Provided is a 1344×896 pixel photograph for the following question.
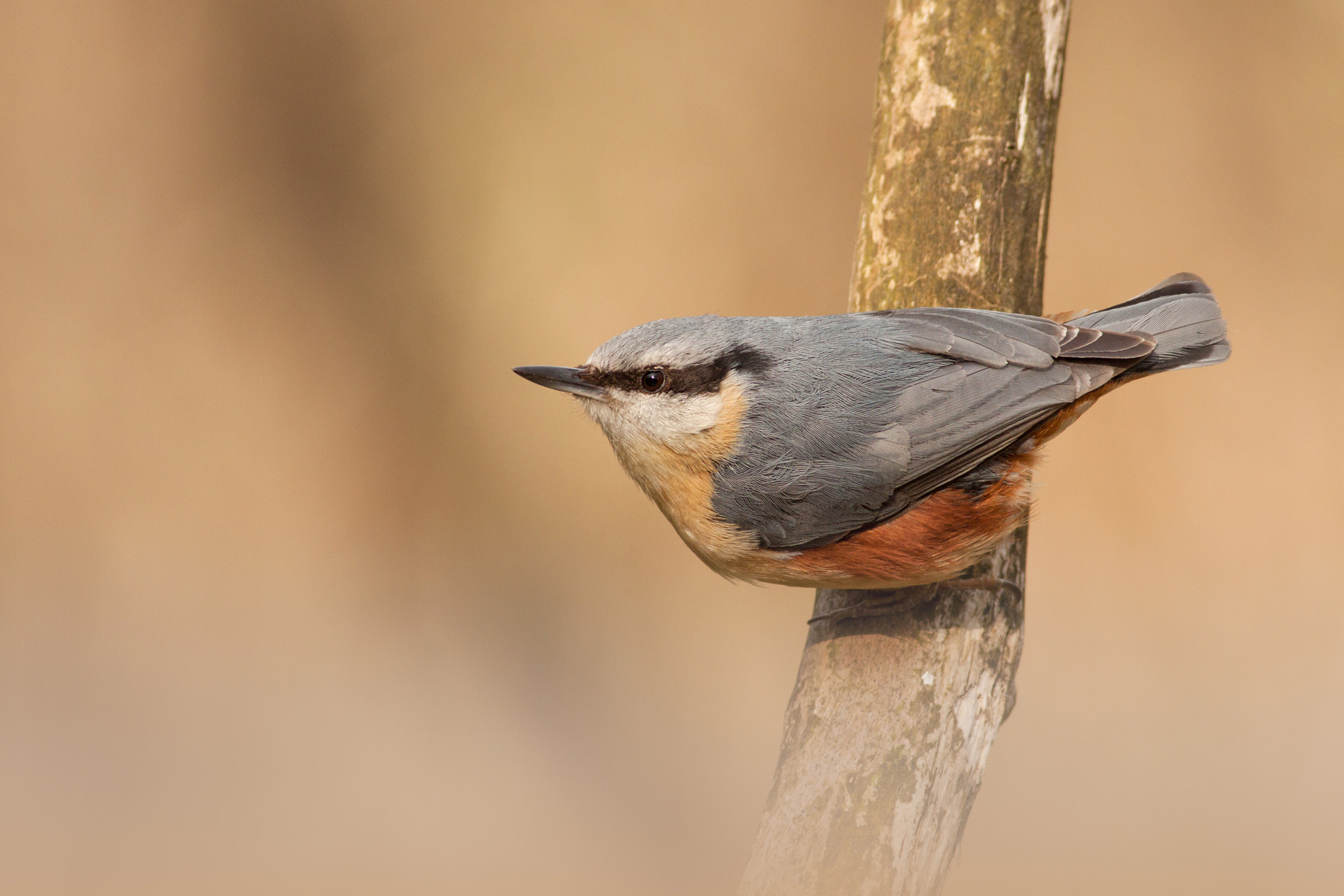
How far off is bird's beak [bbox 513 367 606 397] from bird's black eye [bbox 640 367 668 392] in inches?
4.2

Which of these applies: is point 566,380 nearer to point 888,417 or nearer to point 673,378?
point 673,378

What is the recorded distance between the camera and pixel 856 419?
101 inches

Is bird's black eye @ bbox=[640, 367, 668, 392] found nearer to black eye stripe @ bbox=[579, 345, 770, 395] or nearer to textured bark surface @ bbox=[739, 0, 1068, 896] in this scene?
black eye stripe @ bbox=[579, 345, 770, 395]

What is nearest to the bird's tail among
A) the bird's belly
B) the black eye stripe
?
the bird's belly

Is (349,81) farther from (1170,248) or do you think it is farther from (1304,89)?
(1304,89)

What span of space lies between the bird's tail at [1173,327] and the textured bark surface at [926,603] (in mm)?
304

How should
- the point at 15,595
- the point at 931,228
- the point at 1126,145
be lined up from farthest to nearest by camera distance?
the point at 1126,145
the point at 15,595
the point at 931,228

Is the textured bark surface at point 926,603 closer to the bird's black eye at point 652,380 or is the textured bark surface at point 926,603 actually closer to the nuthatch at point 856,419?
the nuthatch at point 856,419

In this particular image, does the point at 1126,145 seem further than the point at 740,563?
Yes

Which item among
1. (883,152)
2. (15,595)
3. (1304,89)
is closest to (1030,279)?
(883,152)

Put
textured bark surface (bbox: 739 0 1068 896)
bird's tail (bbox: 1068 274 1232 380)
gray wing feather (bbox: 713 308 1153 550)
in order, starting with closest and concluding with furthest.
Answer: textured bark surface (bbox: 739 0 1068 896), gray wing feather (bbox: 713 308 1153 550), bird's tail (bbox: 1068 274 1232 380)

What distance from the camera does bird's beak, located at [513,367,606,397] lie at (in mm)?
2631

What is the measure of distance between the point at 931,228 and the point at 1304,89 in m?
2.93

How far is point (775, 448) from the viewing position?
2.58 metres
